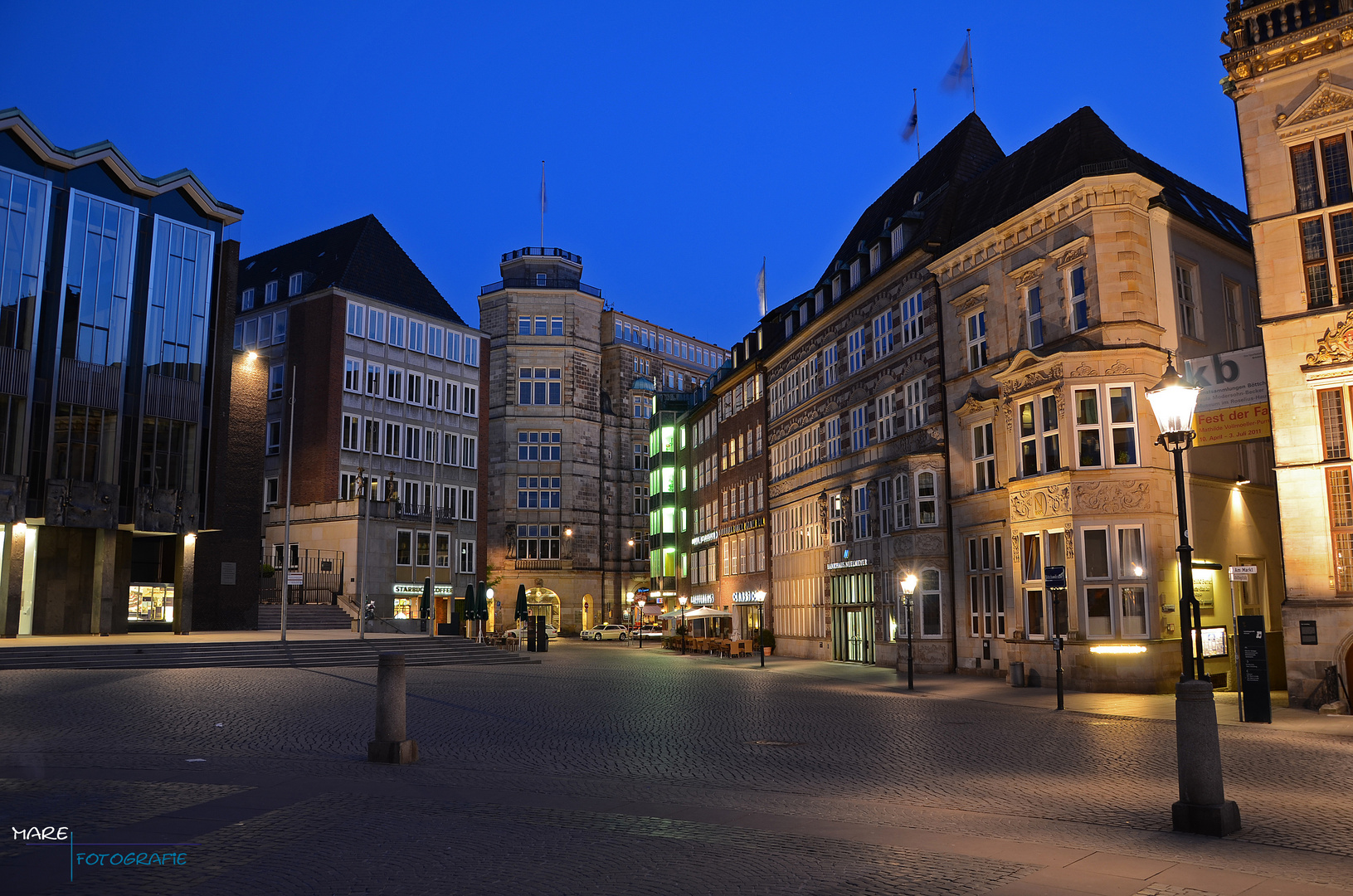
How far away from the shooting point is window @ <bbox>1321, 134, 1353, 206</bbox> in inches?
842

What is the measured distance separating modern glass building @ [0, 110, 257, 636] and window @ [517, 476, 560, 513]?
4244 cm

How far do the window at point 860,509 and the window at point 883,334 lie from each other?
532cm

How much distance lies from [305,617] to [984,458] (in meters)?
35.4

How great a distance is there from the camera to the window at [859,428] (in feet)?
130

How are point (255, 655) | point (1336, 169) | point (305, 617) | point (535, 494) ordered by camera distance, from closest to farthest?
point (1336, 169) < point (255, 655) < point (305, 617) < point (535, 494)

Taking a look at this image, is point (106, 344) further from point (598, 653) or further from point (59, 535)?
point (598, 653)

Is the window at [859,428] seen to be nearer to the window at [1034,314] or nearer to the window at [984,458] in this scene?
the window at [984,458]

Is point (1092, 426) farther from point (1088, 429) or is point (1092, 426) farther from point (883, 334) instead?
point (883, 334)

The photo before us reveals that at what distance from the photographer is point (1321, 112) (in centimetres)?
2166

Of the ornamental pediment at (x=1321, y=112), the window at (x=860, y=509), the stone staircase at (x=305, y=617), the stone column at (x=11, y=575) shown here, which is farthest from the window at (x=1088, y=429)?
the stone staircase at (x=305, y=617)

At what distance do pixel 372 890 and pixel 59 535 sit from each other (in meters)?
39.7

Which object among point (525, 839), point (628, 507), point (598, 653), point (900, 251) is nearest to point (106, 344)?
point (598, 653)

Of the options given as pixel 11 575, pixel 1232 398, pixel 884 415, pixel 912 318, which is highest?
pixel 912 318

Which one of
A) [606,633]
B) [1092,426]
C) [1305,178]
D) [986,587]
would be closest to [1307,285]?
[1305,178]
